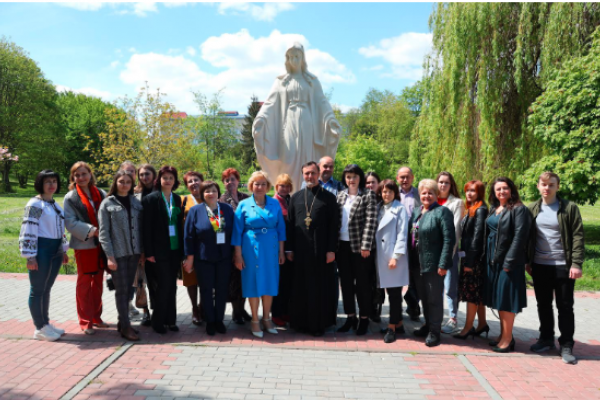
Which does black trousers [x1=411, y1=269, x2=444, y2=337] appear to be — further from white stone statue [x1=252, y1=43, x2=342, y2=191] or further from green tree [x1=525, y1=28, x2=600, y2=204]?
green tree [x1=525, y1=28, x2=600, y2=204]

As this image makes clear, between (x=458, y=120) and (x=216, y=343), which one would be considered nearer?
(x=216, y=343)

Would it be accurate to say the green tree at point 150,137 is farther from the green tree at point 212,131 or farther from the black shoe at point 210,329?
the black shoe at point 210,329

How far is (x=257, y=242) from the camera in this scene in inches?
197

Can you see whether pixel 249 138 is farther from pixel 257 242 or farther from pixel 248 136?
pixel 257 242

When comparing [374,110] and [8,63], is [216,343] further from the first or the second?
[374,110]

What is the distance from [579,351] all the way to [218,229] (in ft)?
14.7

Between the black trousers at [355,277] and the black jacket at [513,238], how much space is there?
57.1 inches

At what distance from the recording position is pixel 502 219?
4578 mm

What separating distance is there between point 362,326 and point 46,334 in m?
3.78

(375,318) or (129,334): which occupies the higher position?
(129,334)

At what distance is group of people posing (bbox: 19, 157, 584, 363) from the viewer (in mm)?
4641

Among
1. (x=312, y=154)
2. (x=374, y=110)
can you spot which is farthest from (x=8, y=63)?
(x=312, y=154)

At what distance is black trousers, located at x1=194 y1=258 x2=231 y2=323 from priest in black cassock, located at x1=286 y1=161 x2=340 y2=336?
33.9 inches

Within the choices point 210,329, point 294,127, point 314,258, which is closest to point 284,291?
point 314,258
